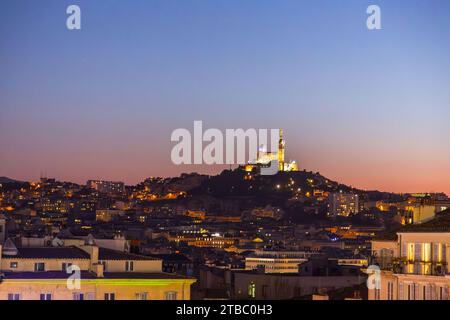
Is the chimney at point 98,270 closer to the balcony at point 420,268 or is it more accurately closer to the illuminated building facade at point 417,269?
the illuminated building facade at point 417,269

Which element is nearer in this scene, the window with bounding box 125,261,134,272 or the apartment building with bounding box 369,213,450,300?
the apartment building with bounding box 369,213,450,300

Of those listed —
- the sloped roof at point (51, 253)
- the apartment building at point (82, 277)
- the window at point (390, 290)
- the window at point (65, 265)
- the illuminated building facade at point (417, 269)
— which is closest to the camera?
the illuminated building facade at point (417, 269)

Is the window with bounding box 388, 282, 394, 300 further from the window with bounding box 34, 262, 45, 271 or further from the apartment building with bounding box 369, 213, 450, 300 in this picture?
the window with bounding box 34, 262, 45, 271

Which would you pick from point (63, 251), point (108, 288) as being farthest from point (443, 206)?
point (63, 251)

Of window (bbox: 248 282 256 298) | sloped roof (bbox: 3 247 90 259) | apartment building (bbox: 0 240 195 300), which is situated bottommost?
window (bbox: 248 282 256 298)

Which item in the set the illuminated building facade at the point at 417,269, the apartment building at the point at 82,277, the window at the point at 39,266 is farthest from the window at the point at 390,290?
the window at the point at 39,266

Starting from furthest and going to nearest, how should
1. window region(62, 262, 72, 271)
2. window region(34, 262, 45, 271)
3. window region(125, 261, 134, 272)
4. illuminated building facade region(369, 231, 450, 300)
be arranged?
window region(125, 261, 134, 272), window region(62, 262, 72, 271), window region(34, 262, 45, 271), illuminated building facade region(369, 231, 450, 300)

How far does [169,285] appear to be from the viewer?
24578mm

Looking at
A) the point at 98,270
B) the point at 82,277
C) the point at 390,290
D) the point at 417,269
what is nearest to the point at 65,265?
the point at 98,270

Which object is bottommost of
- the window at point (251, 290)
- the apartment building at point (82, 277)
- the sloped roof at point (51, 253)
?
the window at point (251, 290)

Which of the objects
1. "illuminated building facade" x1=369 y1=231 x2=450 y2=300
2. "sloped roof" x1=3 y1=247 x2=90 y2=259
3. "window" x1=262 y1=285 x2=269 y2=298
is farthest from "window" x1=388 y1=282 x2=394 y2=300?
"window" x1=262 y1=285 x2=269 y2=298

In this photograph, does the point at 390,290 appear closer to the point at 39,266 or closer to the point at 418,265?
the point at 418,265
